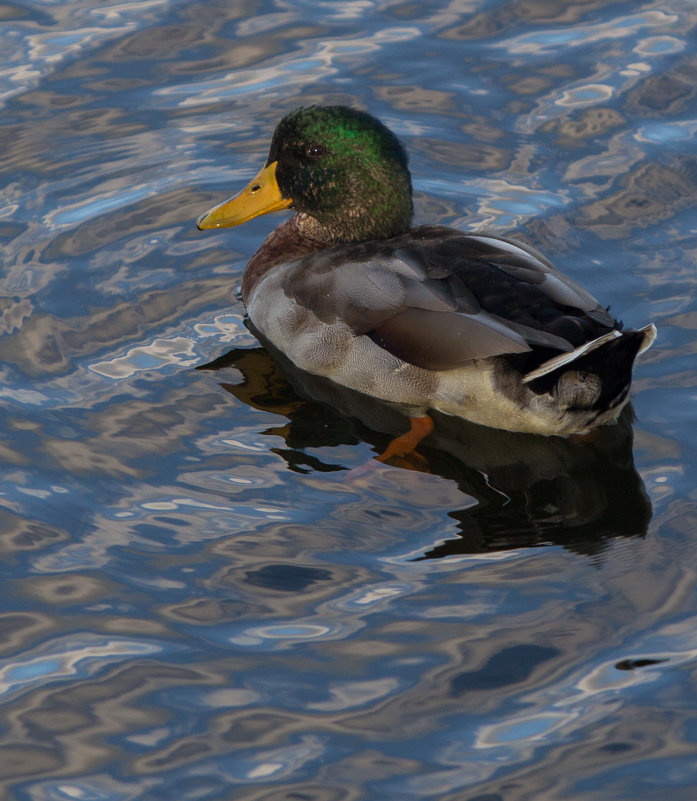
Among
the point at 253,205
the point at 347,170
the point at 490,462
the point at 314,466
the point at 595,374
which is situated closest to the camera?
the point at 595,374

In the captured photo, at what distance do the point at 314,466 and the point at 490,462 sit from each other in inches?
33.1

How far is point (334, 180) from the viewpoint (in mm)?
7449

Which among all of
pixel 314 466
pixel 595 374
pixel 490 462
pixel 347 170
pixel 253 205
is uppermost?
pixel 347 170

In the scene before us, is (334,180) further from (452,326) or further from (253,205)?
(452,326)

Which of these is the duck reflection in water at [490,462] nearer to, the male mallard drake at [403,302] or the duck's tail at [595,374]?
the male mallard drake at [403,302]

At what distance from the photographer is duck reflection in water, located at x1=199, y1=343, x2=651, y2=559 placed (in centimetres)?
573

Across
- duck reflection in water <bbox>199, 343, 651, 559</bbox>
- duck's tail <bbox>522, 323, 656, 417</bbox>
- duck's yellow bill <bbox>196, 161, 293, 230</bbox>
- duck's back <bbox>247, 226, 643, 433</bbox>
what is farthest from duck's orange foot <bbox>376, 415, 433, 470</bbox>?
duck's yellow bill <bbox>196, 161, 293, 230</bbox>

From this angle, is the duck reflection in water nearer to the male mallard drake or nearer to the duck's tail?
the male mallard drake

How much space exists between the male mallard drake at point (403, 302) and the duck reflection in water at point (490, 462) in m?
0.10

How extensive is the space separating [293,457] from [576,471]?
1328 millimetres

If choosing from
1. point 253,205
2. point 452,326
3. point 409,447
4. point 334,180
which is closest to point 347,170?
point 334,180

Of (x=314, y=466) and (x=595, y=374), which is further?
(x=314, y=466)

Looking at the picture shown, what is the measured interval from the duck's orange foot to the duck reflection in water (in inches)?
0.4

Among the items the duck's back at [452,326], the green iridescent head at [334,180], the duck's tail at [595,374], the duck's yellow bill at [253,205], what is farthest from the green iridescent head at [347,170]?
the duck's tail at [595,374]
